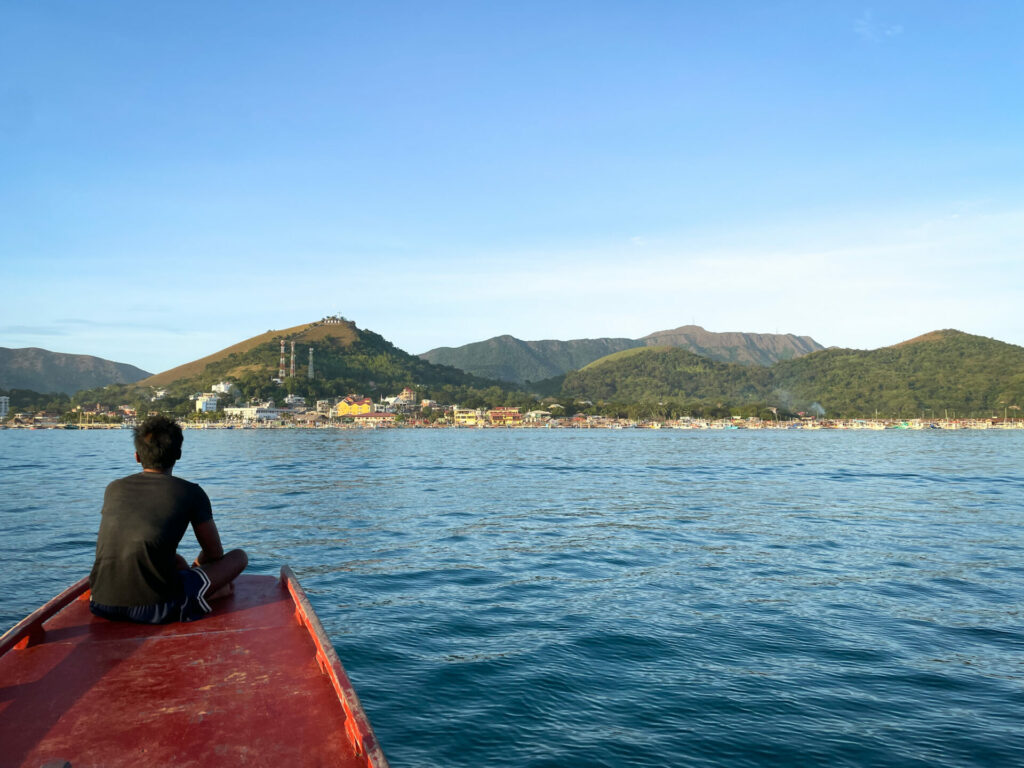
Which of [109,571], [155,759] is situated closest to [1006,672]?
[155,759]

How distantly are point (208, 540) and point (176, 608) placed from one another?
0.69 meters

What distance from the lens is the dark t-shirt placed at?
6.23 m

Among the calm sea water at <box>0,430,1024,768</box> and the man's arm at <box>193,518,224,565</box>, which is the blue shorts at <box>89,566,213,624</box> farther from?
the calm sea water at <box>0,430,1024,768</box>

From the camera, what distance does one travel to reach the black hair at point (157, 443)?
22.3 ft

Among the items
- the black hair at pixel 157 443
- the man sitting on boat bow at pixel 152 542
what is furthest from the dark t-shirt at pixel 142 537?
the black hair at pixel 157 443

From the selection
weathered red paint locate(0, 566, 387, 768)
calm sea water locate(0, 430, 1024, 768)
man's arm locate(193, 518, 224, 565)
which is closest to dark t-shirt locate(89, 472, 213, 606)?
man's arm locate(193, 518, 224, 565)

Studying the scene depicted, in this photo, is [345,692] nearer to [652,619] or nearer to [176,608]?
[176,608]

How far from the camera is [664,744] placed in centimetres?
731

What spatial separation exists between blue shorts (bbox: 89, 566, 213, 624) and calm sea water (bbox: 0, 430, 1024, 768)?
250cm

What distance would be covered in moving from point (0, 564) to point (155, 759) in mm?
15466

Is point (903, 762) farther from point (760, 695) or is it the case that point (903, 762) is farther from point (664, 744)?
point (664, 744)

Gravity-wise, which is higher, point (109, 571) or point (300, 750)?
point (109, 571)

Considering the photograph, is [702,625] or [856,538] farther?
[856,538]

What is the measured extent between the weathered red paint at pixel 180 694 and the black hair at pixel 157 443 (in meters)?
1.60
